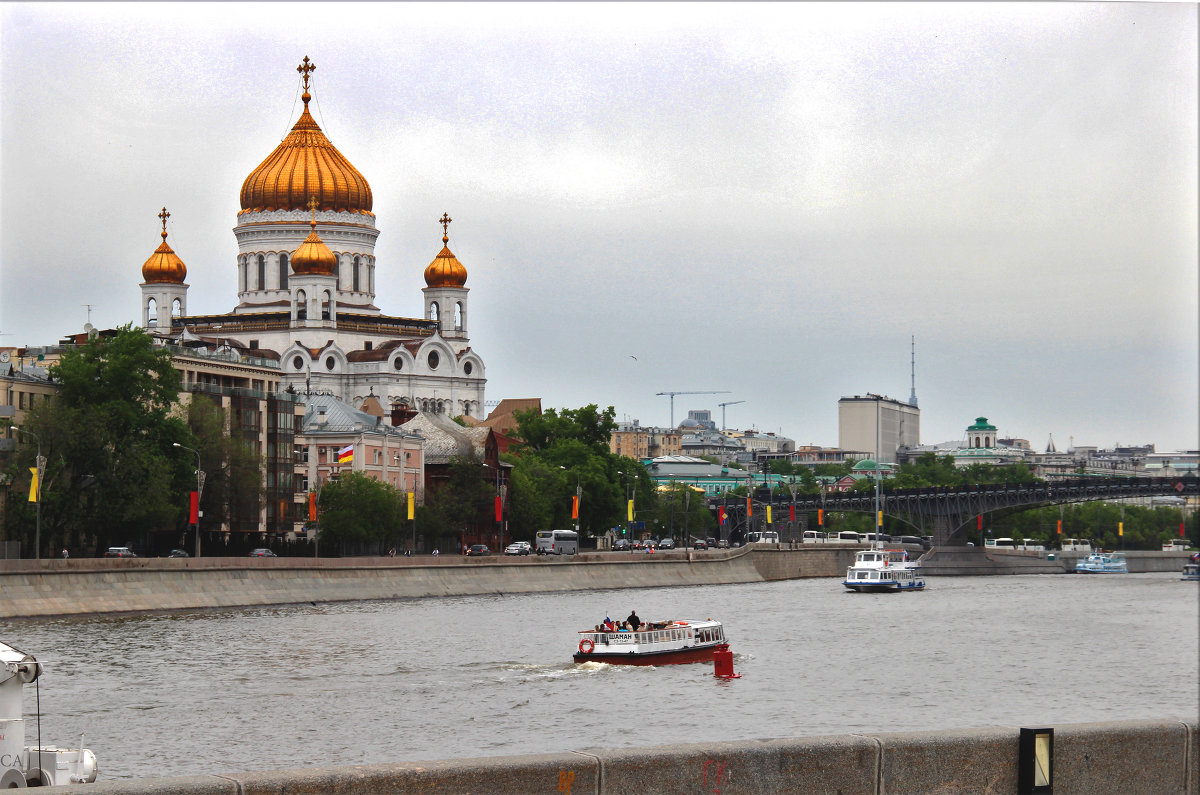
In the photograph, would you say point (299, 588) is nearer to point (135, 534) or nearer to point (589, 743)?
point (135, 534)

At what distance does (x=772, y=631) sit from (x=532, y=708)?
22124 mm

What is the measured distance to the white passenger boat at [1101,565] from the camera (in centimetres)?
12549

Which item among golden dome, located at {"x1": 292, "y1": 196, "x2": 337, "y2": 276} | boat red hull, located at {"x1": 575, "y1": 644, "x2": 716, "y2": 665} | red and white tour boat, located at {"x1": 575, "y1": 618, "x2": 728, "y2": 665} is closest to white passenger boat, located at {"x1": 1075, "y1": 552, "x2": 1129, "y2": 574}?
golden dome, located at {"x1": 292, "y1": 196, "x2": 337, "y2": 276}

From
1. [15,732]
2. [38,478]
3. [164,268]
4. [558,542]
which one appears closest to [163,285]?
[164,268]

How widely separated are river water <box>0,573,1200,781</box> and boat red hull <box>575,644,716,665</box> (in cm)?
32

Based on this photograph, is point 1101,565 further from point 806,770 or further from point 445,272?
point 806,770

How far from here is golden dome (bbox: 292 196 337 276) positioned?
423ft

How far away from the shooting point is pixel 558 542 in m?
95.1

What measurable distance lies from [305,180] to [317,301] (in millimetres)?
9574

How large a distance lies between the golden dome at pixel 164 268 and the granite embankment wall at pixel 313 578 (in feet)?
179

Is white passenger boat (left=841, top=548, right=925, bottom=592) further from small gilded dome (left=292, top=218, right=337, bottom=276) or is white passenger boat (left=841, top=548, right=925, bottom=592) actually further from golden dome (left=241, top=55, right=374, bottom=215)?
golden dome (left=241, top=55, right=374, bottom=215)

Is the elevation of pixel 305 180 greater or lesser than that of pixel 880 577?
greater

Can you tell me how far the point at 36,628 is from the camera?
4809cm

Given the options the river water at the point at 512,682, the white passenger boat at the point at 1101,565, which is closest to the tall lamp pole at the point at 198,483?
the river water at the point at 512,682
